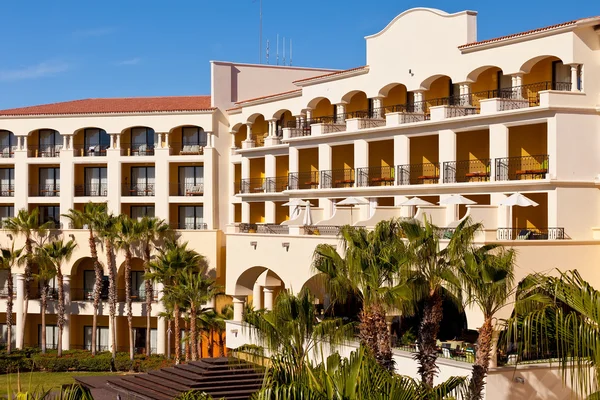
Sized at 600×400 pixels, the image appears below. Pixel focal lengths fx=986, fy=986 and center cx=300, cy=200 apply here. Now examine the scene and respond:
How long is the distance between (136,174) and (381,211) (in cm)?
2765

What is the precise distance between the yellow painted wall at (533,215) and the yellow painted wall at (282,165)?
68.0ft

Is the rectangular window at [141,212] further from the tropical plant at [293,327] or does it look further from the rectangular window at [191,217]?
the tropical plant at [293,327]

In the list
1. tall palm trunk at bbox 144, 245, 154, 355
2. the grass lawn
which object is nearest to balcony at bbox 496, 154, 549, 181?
tall palm trunk at bbox 144, 245, 154, 355

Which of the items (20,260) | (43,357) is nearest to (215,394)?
(43,357)

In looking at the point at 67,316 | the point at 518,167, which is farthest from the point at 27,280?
the point at 518,167

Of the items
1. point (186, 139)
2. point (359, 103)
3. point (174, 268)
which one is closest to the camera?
point (359, 103)

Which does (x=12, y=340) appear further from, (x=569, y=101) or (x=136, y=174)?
(x=569, y=101)

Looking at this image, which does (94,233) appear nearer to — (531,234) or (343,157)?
(343,157)

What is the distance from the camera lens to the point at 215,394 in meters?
36.2

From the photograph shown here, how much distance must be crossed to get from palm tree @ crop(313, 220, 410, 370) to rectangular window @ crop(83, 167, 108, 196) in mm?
37562

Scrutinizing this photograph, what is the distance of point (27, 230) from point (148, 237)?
835 cm

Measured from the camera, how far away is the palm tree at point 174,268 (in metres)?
55.7

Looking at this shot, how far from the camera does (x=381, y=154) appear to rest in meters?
51.8

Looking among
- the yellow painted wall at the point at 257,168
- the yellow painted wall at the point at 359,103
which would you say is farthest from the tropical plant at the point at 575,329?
the yellow painted wall at the point at 257,168
